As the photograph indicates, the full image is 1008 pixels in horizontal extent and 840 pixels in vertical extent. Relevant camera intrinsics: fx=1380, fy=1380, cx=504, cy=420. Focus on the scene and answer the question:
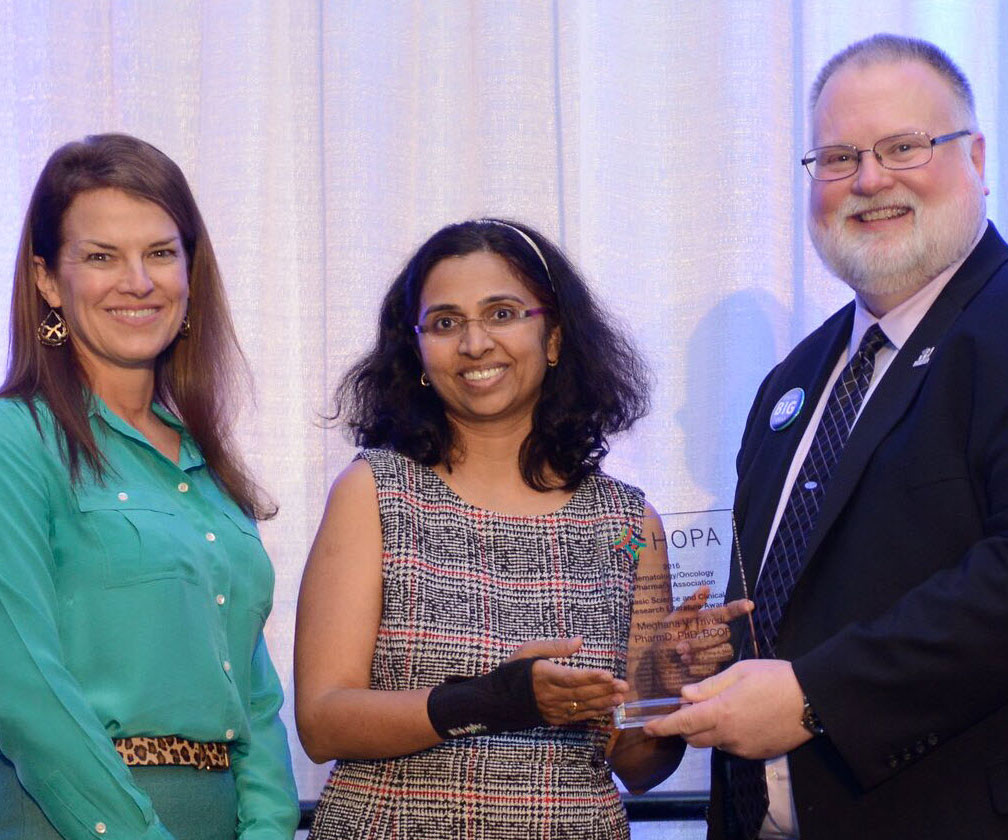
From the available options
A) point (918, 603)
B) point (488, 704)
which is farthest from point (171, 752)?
point (918, 603)

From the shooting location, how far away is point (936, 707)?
2.07 m

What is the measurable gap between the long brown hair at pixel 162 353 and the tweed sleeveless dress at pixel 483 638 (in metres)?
0.31

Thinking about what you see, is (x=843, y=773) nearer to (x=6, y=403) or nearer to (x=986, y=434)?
(x=986, y=434)

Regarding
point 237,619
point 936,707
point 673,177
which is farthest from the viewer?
point 673,177

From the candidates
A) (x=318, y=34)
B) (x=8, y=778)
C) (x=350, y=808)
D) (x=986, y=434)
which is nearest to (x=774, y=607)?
(x=986, y=434)

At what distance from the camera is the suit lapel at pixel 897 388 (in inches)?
88.4

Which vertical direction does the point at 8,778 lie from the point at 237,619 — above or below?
below

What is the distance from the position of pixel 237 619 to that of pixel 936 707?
1.17m

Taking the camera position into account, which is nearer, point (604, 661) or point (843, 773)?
point (843, 773)

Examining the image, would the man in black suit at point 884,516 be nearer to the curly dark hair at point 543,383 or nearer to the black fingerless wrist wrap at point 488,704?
the black fingerless wrist wrap at point 488,704

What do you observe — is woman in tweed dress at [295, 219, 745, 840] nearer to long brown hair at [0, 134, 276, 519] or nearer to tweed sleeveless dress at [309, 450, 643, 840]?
tweed sleeveless dress at [309, 450, 643, 840]

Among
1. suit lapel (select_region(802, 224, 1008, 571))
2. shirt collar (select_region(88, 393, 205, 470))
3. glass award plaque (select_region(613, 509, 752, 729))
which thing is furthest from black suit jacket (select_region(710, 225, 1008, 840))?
shirt collar (select_region(88, 393, 205, 470))

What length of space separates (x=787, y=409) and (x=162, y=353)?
119cm

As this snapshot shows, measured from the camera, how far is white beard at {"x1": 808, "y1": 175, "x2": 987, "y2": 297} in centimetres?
241
